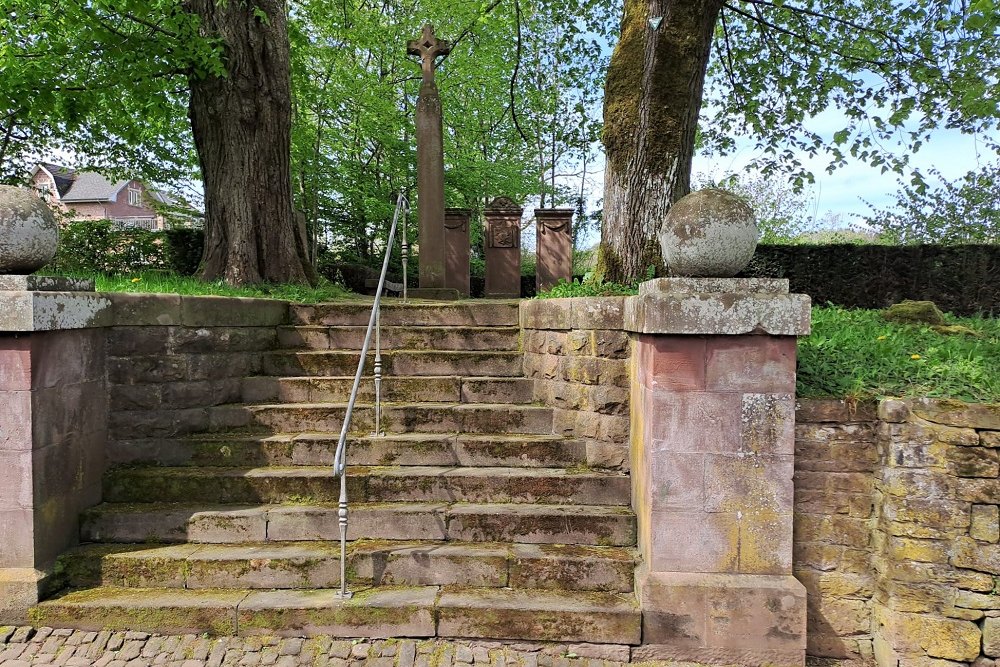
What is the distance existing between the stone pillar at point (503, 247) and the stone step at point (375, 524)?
273 inches

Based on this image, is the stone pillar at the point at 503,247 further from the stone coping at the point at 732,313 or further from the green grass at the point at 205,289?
the stone coping at the point at 732,313

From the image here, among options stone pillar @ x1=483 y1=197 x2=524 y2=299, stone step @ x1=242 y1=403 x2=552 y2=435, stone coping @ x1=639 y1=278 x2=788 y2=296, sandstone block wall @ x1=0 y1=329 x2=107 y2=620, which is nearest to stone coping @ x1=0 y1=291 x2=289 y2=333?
sandstone block wall @ x1=0 y1=329 x2=107 y2=620

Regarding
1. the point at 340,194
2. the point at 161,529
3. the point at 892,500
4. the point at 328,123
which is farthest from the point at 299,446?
the point at 328,123

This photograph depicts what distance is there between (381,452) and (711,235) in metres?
2.70

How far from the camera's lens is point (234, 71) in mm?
7020

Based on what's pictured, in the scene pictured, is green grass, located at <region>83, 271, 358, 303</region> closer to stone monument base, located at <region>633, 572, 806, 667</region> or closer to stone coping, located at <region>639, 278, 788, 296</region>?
stone coping, located at <region>639, 278, 788, 296</region>

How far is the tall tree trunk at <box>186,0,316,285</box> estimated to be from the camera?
23.0ft

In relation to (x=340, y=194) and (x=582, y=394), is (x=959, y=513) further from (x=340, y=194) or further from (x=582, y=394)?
(x=340, y=194)

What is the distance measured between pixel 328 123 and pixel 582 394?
45.8ft

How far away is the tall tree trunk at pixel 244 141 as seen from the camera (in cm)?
702

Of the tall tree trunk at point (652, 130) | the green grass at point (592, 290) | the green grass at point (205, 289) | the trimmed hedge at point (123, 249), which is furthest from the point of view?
the trimmed hedge at point (123, 249)

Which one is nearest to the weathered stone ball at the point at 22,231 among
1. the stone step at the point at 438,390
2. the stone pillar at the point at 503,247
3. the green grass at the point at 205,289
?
the green grass at the point at 205,289

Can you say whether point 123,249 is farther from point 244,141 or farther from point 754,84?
point 754,84

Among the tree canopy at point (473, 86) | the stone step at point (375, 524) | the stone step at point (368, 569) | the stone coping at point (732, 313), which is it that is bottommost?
the stone step at point (368, 569)
